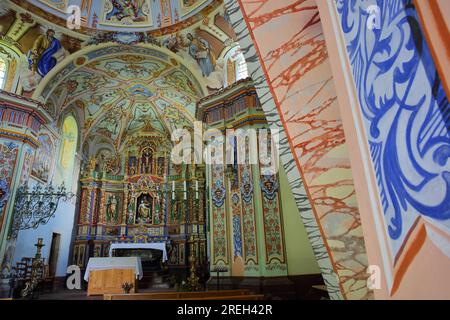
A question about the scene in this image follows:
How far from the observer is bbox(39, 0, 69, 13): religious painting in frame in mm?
8555

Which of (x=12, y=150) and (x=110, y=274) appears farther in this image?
(x=110, y=274)

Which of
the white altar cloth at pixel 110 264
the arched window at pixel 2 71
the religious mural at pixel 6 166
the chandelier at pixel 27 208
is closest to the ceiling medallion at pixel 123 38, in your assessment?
the arched window at pixel 2 71

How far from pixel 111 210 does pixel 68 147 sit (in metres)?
3.86

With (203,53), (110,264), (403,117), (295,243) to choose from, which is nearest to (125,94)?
(203,53)

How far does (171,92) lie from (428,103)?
12.5 metres

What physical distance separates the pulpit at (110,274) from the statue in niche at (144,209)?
21.1 feet

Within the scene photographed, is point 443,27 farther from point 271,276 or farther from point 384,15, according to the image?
point 271,276

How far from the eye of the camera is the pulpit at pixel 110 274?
27.8 feet

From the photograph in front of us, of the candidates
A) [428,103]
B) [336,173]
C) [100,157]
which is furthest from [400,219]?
[100,157]

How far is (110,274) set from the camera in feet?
28.2

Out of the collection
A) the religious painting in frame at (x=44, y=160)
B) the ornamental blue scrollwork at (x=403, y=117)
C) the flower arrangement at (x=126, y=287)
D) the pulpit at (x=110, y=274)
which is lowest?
the flower arrangement at (x=126, y=287)

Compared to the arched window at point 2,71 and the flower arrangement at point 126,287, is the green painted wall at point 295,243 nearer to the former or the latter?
the flower arrangement at point 126,287

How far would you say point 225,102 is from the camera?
27.6 feet

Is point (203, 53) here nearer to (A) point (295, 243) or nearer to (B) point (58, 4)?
(B) point (58, 4)
